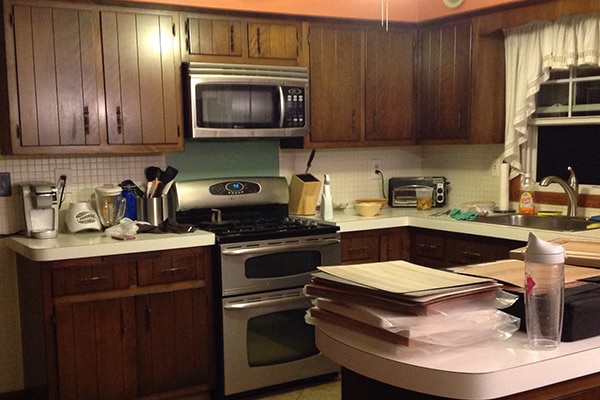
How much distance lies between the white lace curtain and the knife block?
1213mm

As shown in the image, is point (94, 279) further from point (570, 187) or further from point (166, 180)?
point (570, 187)

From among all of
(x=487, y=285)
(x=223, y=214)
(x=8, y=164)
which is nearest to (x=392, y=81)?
(x=223, y=214)

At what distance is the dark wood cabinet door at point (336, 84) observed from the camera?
4051 mm

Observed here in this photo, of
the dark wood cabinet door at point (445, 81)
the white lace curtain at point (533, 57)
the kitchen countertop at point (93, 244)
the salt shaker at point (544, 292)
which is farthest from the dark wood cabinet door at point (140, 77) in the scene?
the salt shaker at point (544, 292)

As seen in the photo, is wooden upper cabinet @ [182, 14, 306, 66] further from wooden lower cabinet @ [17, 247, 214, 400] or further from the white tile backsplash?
wooden lower cabinet @ [17, 247, 214, 400]

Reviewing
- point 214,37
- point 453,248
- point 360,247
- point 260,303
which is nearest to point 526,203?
point 453,248

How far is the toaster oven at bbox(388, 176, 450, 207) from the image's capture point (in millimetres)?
4488

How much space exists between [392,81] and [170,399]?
8.03ft

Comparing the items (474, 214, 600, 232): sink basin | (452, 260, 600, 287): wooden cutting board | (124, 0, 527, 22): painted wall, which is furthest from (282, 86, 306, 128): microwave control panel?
(452, 260, 600, 287): wooden cutting board

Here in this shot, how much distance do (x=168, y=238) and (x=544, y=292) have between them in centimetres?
224

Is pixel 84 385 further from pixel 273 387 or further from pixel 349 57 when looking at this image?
pixel 349 57

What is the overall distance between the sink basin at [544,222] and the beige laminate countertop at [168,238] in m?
0.18

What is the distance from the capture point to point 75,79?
335 cm

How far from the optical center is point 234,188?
3996mm
